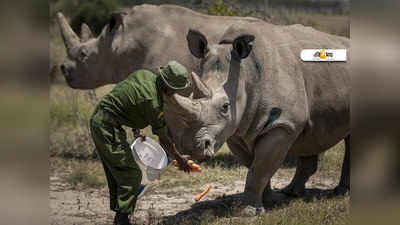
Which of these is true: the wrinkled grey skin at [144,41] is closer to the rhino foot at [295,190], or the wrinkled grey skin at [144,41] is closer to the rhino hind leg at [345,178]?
the rhino foot at [295,190]

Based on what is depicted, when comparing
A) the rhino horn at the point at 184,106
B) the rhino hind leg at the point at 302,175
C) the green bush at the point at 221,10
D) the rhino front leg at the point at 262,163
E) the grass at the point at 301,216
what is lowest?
the rhino hind leg at the point at 302,175

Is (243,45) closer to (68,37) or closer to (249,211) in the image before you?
(249,211)

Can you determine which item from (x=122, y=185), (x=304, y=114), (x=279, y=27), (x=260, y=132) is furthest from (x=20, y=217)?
(x=279, y=27)

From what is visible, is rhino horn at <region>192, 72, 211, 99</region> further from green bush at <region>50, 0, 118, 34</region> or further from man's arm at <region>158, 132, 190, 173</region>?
green bush at <region>50, 0, 118, 34</region>

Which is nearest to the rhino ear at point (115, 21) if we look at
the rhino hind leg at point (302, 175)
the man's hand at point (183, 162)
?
the rhino hind leg at point (302, 175)

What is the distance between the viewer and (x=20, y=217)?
412cm

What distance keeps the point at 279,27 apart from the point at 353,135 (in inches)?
114

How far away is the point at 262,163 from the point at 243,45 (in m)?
1.23

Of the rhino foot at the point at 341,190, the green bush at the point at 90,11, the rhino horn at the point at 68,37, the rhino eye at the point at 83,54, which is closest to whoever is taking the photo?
the rhino foot at the point at 341,190

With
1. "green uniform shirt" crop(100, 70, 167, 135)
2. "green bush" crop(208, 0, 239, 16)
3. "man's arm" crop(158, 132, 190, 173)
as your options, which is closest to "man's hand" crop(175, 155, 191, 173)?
"man's arm" crop(158, 132, 190, 173)

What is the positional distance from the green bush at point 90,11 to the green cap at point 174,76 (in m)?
5.62

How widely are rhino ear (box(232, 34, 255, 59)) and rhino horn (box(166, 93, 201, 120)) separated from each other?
81 centimetres

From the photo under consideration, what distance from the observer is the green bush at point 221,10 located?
25.4ft

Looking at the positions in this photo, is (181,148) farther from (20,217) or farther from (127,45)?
(127,45)
